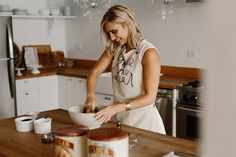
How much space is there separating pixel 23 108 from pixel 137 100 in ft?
9.54

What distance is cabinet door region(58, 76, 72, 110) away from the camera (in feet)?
15.4

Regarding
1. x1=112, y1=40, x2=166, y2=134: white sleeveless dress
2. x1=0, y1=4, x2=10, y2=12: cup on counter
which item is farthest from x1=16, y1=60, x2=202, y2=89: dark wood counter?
x1=112, y1=40, x2=166, y2=134: white sleeveless dress

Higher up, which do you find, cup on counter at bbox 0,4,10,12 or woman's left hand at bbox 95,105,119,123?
cup on counter at bbox 0,4,10,12

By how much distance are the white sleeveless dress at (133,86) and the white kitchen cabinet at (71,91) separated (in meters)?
2.26

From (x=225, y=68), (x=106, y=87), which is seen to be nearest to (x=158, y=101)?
(x=106, y=87)

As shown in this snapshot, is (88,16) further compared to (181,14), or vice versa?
(88,16)

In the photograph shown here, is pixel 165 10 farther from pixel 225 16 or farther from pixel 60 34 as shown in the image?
pixel 225 16

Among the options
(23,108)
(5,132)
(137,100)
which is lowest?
(23,108)

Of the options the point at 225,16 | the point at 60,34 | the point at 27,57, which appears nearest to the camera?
the point at 225,16

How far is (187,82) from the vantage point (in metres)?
3.47

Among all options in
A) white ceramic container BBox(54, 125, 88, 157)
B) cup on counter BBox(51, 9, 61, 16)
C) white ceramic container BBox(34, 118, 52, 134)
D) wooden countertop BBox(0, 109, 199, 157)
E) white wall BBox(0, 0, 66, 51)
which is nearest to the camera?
white ceramic container BBox(54, 125, 88, 157)

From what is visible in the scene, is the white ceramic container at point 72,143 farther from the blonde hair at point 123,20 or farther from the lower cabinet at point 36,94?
the lower cabinet at point 36,94

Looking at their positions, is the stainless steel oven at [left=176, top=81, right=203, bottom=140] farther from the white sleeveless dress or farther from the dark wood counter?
the white sleeveless dress

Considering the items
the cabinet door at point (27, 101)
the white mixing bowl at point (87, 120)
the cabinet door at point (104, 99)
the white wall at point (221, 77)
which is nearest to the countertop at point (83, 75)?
the cabinet door at point (27, 101)
